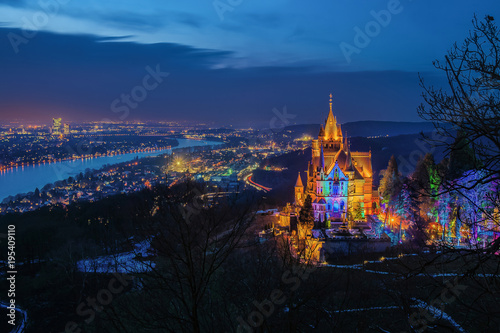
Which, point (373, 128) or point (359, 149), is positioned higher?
point (373, 128)

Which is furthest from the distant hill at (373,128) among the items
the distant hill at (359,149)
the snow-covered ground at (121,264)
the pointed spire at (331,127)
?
the snow-covered ground at (121,264)

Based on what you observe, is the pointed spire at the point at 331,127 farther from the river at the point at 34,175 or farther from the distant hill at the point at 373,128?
the distant hill at the point at 373,128

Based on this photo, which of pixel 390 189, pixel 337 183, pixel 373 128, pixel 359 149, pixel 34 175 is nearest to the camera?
pixel 337 183

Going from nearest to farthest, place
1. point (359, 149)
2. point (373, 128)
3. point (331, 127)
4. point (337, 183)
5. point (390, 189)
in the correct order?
1. point (337, 183)
2. point (390, 189)
3. point (331, 127)
4. point (359, 149)
5. point (373, 128)

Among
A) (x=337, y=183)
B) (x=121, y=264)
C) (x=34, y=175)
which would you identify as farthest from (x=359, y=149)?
A: (x=121, y=264)

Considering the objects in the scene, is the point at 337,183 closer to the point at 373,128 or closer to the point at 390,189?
the point at 390,189

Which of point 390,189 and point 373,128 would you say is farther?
point 373,128

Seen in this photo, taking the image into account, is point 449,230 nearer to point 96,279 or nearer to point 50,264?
point 96,279

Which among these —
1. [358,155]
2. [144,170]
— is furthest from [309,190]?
[144,170]

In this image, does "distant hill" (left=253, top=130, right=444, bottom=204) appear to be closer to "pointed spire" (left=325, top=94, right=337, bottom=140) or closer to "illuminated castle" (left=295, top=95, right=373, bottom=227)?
"illuminated castle" (left=295, top=95, right=373, bottom=227)
